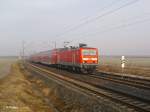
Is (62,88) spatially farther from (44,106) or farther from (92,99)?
(92,99)

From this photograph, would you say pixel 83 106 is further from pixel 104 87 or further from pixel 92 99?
pixel 104 87

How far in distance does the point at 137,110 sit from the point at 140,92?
4817 mm

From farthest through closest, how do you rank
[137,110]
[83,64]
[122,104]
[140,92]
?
[83,64]
[140,92]
[122,104]
[137,110]

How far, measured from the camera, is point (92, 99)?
14695mm

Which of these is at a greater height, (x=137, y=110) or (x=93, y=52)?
(x=93, y=52)

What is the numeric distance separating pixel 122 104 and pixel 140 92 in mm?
3654

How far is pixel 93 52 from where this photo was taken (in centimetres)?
3588

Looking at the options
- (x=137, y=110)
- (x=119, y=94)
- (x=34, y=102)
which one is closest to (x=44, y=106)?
(x=34, y=102)

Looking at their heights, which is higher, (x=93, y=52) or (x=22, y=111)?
(x=93, y=52)

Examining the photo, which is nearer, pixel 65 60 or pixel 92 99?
pixel 92 99

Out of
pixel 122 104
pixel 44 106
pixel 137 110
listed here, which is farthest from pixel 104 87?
pixel 137 110

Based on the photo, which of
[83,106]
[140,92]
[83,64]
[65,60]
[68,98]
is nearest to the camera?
[83,106]

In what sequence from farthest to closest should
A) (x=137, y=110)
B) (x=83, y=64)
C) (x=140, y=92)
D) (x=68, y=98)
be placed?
(x=83, y=64) → (x=68, y=98) → (x=140, y=92) → (x=137, y=110)

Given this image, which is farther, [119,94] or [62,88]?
[62,88]
